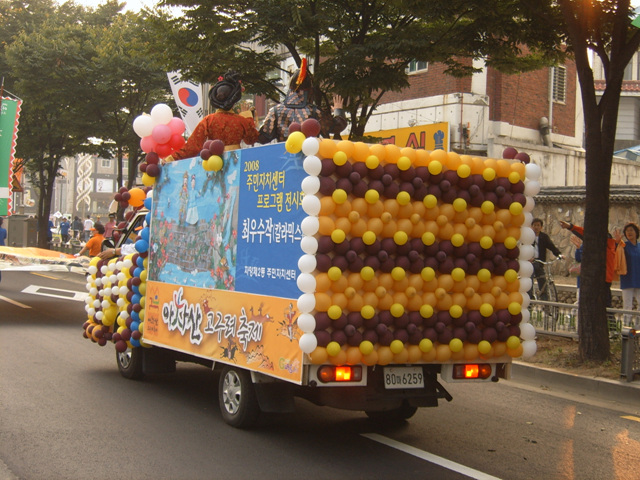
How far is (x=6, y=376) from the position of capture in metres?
8.84

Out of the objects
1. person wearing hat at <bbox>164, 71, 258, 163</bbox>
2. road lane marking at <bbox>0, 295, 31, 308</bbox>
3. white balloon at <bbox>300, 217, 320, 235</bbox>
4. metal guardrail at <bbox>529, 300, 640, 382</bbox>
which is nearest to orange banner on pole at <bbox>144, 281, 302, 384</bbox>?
white balloon at <bbox>300, 217, 320, 235</bbox>

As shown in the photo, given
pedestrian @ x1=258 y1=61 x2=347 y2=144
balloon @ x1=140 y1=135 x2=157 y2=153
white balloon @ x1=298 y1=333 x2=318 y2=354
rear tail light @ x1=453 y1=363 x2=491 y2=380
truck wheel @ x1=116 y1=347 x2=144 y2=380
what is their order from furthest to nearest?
truck wheel @ x1=116 y1=347 x2=144 y2=380
balloon @ x1=140 y1=135 x2=157 y2=153
pedestrian @ x1=258 y1=61 x2=347 y2=144
rear tail light @ x1=453 y1=363 x2=491 y2=380
white balloon @ x1=298 y1=333 x2=318 y2=354

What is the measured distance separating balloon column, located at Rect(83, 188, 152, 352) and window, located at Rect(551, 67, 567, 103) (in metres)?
21.7

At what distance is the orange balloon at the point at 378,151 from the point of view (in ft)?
19.4

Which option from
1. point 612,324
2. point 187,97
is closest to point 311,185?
point 612,324

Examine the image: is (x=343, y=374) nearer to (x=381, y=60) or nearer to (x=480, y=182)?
(x=480, y=182)

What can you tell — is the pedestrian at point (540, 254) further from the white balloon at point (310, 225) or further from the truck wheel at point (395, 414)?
the white balloon at point (310, 225)

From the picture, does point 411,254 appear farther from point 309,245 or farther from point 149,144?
point 149,144

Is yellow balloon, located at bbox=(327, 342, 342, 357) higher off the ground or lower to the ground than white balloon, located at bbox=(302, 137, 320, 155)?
lower

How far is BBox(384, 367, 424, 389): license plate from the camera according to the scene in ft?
20.2

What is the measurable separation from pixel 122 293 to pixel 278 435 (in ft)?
9.49

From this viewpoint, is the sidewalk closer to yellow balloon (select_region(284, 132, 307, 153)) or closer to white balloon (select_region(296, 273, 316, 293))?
white balloon (select_region(296, 273, 316, 293))

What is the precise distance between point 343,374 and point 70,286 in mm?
17355

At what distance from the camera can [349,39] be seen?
14695 mm
